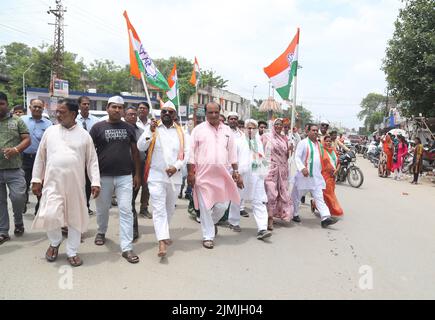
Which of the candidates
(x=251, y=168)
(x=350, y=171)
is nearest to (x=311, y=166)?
(x=251, y=168)

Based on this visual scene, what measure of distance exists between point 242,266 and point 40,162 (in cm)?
244

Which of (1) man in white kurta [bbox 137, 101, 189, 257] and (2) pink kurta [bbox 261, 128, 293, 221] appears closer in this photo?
(1) man in white kurta [bbox 137, 101, 189, 257]

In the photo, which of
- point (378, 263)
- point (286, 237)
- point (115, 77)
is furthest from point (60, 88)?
point (115, 77)

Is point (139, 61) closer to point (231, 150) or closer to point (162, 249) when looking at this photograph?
point (231, 150)

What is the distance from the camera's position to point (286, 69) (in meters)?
7.05

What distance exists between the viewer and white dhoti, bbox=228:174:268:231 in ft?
16.6

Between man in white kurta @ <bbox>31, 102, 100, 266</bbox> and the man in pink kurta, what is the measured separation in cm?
129

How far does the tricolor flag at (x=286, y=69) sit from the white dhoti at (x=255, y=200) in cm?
242

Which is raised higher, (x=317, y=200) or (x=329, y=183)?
(x=329, y=183)

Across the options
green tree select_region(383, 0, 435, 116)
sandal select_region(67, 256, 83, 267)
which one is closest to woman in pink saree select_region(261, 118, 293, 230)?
sandal select_region(67, 256, 83, 267)

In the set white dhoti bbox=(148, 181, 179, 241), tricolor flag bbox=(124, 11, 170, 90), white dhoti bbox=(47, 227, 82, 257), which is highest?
tricolor flag bbox=(124, 11, 170, 90)

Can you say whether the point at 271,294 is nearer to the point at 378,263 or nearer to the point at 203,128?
the point at 378,263

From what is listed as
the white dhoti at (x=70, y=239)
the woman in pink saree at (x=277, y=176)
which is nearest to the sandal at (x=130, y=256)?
the white dhoti at (x=70, y=239)

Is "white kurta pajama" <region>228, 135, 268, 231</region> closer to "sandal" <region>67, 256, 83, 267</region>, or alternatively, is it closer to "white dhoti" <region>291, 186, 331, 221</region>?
"white dhoti" <region>291, 186, 331, 221</region>
